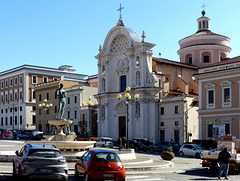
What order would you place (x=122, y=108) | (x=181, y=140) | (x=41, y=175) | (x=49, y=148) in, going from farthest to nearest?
(x=122, y=108) → (x=181, y=140) → (x=49, y=148) → (x=41, y=175)

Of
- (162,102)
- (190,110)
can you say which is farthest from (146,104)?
(190,110)

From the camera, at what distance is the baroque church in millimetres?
56438

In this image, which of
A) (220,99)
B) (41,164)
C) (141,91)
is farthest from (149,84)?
(41,164)

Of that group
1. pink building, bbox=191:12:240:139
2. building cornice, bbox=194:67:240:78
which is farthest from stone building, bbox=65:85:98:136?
building cornice, bbox=194:67:240:78

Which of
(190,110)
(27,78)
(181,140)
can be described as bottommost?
(181,140)

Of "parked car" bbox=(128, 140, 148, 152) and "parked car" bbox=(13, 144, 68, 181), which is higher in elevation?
"parked car" bbox=(13, 144, 68, 181)

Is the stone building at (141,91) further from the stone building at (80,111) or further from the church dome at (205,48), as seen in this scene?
the stone building at (80,111)

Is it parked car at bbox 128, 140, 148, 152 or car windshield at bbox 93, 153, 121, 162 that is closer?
car windshield at bbox 93, 153, 121, 162

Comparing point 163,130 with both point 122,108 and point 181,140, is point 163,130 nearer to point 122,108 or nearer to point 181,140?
point 181,140

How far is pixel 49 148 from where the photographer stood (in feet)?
49.6

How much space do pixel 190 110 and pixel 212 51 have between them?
18.8m

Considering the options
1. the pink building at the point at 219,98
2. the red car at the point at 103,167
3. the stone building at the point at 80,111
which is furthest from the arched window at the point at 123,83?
the red car at the point at 103,167

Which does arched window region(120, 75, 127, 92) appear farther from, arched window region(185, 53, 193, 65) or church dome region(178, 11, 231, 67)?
arched window region(185, 53, 193, 65)

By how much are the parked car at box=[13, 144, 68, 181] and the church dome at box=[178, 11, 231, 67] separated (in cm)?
5896
